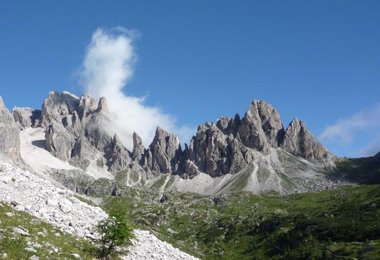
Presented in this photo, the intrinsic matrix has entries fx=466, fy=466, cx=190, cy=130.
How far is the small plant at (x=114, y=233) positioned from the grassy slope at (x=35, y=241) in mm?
1397

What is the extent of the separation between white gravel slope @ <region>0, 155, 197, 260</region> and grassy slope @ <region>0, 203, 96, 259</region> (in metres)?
2.44

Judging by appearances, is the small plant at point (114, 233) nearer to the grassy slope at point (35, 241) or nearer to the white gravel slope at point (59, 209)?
the grassy slope at point (35, 241)

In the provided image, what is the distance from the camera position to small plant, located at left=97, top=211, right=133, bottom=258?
39.2 m

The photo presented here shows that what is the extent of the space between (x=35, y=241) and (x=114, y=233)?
8358 mm

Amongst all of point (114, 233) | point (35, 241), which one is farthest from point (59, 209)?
point (35, 241)

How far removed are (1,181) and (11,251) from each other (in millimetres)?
20665

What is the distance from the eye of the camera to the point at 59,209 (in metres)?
44.7

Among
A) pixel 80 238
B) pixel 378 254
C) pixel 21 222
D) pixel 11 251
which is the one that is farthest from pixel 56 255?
pixel 378 254

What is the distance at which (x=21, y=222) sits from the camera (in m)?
35.5

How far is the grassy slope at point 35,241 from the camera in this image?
29.4 meters

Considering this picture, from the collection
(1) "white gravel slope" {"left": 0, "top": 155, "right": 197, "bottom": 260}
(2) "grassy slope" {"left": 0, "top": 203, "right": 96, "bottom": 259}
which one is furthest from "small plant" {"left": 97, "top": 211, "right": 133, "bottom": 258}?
(1) "white gravel slope" {"left": 0, "top": 155, "right": 197, "bottom": 260}

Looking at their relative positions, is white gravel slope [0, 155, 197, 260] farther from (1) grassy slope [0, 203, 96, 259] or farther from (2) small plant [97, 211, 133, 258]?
(1) grassy slope [0, 203, 96, 259]

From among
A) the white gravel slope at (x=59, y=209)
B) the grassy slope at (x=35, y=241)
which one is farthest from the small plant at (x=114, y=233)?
the white gravel slope at (x=59, y=209)

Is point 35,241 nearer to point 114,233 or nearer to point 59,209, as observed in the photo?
point 114,233
